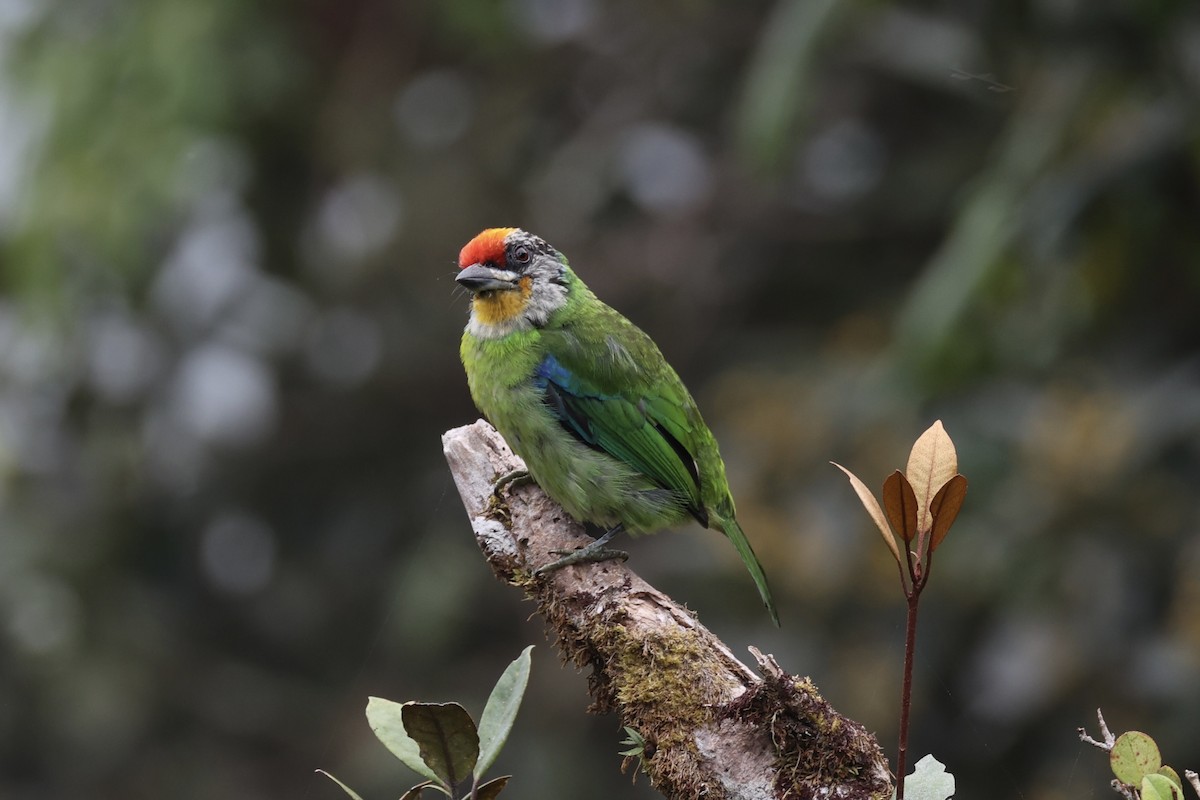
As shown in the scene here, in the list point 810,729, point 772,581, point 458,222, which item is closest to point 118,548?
point 458,222

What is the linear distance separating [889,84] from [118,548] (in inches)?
A: 152

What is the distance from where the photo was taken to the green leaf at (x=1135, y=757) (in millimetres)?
1599

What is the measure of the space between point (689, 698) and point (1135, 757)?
2.36 ft

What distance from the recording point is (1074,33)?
12.2 feet

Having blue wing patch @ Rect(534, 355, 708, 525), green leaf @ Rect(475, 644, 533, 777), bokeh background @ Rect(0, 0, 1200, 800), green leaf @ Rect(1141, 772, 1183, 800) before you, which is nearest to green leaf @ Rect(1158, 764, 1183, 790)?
green leaf @ Rect(1141, 772, 1183, 800)

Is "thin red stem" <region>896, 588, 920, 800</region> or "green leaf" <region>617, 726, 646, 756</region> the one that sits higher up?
"thin red stem" <region>896, 588, 920, 800</region>

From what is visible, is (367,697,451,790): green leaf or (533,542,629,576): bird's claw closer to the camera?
(367,697,451,790): green leaf

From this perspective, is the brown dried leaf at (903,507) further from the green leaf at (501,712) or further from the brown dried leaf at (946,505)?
the green leaf at (501,712)

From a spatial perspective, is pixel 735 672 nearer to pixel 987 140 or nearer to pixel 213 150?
pixel 987 140

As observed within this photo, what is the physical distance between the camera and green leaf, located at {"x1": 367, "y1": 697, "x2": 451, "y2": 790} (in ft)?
5.84

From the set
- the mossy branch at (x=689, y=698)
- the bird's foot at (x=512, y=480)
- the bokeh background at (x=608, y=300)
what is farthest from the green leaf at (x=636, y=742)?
the bokeh background at (x=608, y=300)

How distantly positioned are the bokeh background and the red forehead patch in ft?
3.09

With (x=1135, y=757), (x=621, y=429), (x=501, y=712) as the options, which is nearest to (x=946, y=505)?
(x=1135, y=757)

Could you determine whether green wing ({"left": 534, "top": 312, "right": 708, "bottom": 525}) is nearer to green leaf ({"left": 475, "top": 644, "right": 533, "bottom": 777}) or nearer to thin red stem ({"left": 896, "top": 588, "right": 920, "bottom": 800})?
green leaf ({"left": 475, "top": 644, "right": 533, "bottom": 777})
